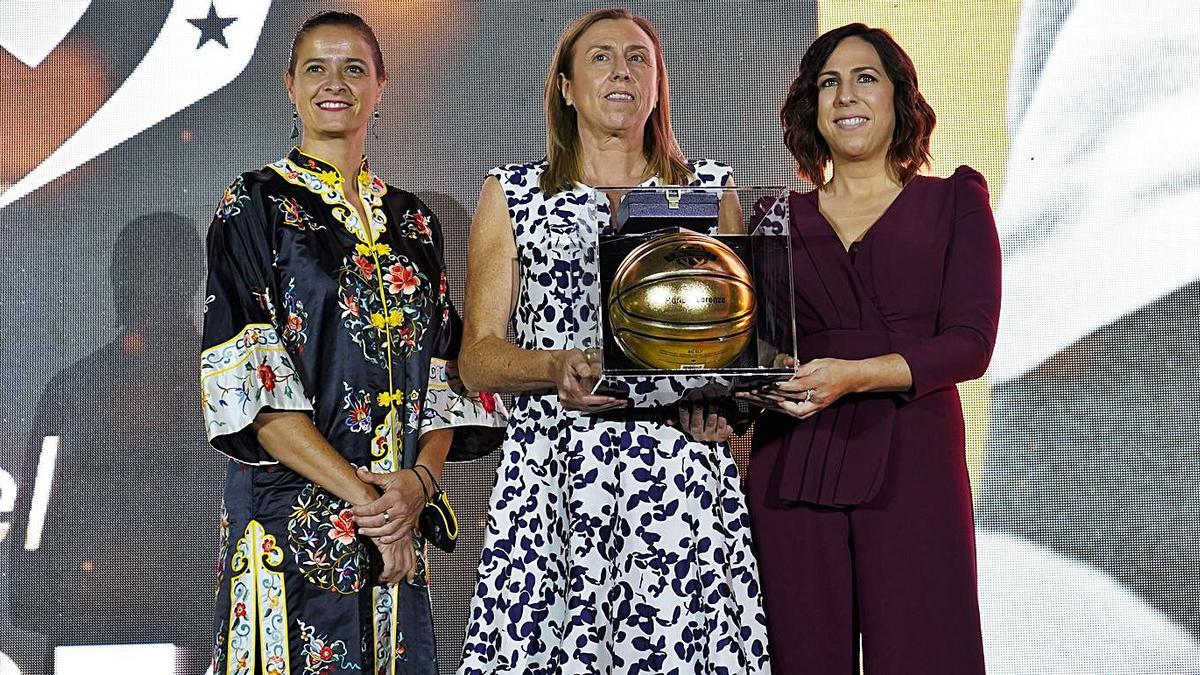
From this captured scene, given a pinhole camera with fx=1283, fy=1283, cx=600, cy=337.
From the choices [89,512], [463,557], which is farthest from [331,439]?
[89,512]

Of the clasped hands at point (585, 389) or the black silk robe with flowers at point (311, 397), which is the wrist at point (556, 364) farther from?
the black silk robe with flowers at point (311, 397)

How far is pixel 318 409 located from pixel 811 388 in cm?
93

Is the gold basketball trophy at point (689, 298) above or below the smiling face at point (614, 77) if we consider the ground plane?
below

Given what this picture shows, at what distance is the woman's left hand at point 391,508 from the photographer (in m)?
2.36

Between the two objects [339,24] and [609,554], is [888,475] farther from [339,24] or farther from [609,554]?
[339,24]

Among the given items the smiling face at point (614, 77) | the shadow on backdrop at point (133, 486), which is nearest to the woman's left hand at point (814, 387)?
the smiling face at point (614, 77)

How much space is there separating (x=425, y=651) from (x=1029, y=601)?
1730 mm

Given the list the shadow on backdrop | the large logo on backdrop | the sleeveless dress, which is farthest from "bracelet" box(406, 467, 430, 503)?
the large logo on backdrop

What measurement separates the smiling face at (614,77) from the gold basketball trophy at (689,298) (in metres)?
0.36

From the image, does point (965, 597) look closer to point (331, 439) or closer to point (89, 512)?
point (331, 439)

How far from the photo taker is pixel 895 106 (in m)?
2.46

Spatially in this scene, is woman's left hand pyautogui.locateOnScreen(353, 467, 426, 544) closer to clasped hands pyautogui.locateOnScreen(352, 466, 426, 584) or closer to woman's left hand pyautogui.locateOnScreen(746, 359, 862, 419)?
clasped hands pyautogui.locateOnScreen(352, 466, 426, 584)

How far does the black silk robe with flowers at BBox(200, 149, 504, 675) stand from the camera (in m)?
2.33

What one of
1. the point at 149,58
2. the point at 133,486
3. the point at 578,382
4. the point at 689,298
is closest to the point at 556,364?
the point at 578,382
